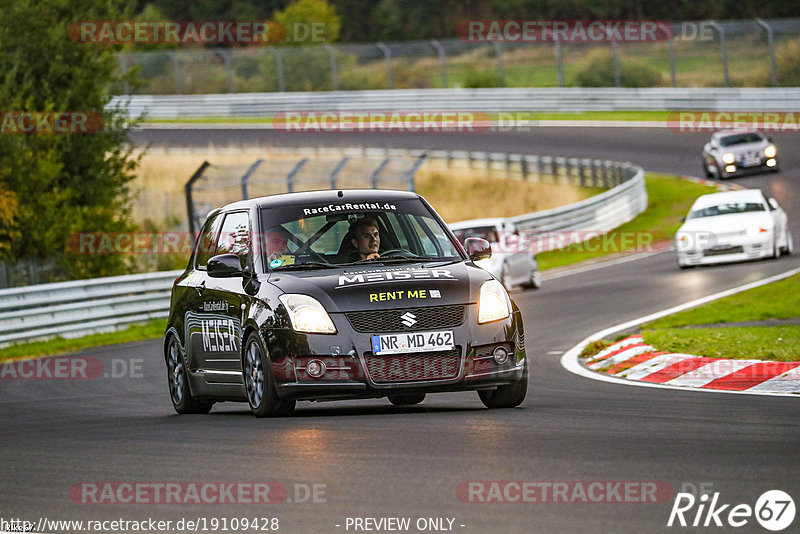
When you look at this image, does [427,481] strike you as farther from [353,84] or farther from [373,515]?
[353,84]

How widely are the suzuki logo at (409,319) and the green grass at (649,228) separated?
21.1 metres

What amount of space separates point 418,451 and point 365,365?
1.66 metres

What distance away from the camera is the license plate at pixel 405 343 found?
960cm

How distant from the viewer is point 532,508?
6383 mm

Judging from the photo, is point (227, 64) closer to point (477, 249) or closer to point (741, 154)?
point (741, 154)

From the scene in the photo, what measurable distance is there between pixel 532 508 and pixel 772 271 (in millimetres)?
17144

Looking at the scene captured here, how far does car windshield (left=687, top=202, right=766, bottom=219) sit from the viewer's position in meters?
25.1

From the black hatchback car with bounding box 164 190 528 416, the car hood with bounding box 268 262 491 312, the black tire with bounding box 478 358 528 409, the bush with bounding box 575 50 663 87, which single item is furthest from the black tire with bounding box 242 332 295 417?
the bush with bounding box 575 50 663 87

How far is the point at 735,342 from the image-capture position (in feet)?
45.3

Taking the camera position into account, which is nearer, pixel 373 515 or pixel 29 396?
pixel 373 515

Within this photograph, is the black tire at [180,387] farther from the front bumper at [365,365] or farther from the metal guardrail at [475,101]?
the metal guardrail at [475,101]

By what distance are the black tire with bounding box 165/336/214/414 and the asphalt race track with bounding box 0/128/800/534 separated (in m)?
0.15

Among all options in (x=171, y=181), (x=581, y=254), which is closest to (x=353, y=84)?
(x=171, y=181)

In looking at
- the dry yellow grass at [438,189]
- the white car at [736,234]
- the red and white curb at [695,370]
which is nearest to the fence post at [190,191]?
the white car at [736,234]
